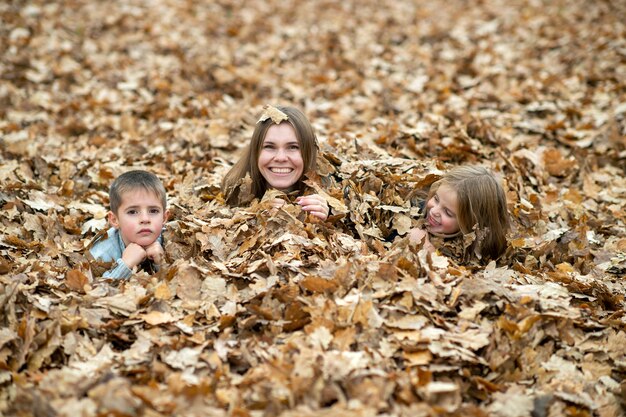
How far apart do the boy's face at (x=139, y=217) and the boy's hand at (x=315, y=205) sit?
103cm

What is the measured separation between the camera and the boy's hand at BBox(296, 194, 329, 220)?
14.5ft

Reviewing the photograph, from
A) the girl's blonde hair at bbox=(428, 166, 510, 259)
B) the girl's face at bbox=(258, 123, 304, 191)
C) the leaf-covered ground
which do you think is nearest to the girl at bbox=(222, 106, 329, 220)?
the girl's face at bbox=(258, 123, 304, 191)

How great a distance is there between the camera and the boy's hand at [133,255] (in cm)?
403

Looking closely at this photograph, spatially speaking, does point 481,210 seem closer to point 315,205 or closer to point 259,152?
point 315,205

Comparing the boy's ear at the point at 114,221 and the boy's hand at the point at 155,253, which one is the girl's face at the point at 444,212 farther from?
the boy's ear at the point at 114,221

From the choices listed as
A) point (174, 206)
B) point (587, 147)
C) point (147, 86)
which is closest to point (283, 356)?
point (174, 206)

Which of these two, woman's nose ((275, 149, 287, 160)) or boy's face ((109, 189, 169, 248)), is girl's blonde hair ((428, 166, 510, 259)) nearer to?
woman's nose ((275, 149, 287, 160))

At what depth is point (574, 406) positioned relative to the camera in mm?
3059

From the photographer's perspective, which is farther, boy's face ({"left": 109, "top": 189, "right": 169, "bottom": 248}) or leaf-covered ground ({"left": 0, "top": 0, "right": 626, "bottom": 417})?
boy's face ({"left": 109, "top": 189, "right": 169, "bottom": 248})

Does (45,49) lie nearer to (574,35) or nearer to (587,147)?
(587,147)

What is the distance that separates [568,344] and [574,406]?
461mm

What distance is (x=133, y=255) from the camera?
407 cm

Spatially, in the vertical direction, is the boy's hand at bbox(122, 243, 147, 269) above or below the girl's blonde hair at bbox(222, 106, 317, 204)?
below

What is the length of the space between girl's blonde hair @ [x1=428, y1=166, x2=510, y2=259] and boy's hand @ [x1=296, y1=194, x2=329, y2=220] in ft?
3.12
